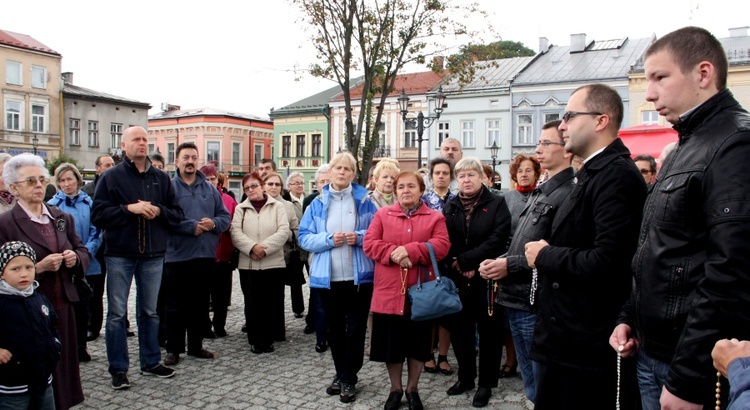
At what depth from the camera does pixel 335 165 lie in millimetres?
5547

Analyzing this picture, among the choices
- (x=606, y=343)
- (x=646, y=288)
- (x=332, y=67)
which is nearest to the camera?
(x=646, y=288)

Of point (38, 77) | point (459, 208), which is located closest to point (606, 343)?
point (459, 208)

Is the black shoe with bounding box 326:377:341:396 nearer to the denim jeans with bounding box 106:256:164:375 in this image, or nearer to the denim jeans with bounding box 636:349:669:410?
the denim jeans with bounding box 106:256:164:375

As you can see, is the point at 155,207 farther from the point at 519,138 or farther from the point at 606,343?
the point at 519,138

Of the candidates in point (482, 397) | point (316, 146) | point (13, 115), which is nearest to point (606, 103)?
point (482, 397)

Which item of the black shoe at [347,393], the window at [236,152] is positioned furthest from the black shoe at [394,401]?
the window at [236,152]

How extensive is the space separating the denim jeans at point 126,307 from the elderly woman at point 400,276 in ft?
7.46

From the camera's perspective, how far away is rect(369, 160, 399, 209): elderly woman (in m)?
6.20

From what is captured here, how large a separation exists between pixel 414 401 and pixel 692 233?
319cm

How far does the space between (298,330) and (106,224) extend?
325 cm

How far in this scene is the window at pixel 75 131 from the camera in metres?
43.4

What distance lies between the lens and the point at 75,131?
43.6 m

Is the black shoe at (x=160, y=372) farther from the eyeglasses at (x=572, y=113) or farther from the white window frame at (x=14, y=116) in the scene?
the white window frame at (x=14, y=116)

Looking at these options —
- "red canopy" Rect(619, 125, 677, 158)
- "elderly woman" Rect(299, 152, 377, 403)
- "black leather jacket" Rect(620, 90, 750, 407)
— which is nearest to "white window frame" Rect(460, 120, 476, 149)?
"red canopy" Rect(619, 125, 677, 158)
